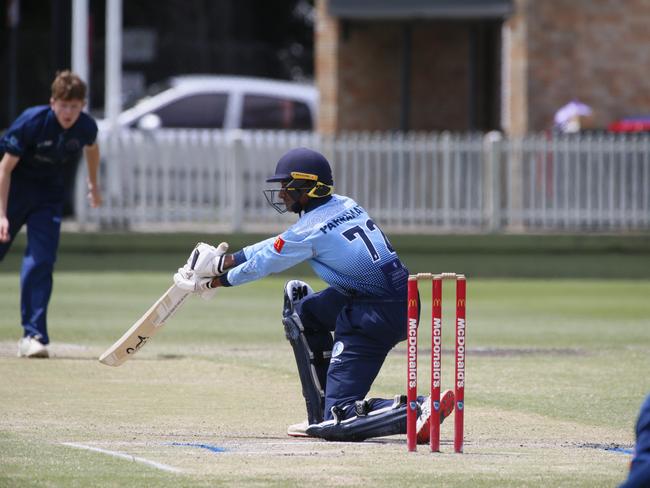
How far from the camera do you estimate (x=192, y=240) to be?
69.6 feet

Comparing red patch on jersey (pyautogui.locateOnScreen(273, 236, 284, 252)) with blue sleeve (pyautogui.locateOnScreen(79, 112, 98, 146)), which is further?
blue sleeve (pyautogui.locateOnScreen(79, 112, 98, 146))

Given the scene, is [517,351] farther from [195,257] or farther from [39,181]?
[195,257]

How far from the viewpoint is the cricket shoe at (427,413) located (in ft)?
26.7

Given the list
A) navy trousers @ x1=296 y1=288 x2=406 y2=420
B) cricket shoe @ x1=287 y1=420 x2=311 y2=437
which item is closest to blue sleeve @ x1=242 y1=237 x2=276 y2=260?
navy trousers @ x1=296 y1=288 x2=406 y2=420

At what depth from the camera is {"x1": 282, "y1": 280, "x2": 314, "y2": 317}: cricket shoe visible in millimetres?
8812

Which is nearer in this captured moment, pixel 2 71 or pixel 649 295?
pixel 649 295

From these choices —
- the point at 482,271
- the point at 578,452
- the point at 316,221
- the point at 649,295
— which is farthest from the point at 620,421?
the point at 482,271

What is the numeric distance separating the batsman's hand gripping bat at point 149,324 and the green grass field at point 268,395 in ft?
1.08

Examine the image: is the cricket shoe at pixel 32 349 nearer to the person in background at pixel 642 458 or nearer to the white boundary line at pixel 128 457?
the white boundary line at pixel 128 457

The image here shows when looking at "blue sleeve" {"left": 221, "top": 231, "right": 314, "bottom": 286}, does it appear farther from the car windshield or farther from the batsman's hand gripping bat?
the car windshield

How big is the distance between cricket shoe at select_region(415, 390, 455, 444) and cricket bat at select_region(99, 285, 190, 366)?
5.52ft

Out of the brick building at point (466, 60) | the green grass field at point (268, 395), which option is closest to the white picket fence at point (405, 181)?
the green grass field at point (268, 395)

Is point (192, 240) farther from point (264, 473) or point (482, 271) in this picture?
point (264, 473)

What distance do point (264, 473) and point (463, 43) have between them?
1949 centimetres
